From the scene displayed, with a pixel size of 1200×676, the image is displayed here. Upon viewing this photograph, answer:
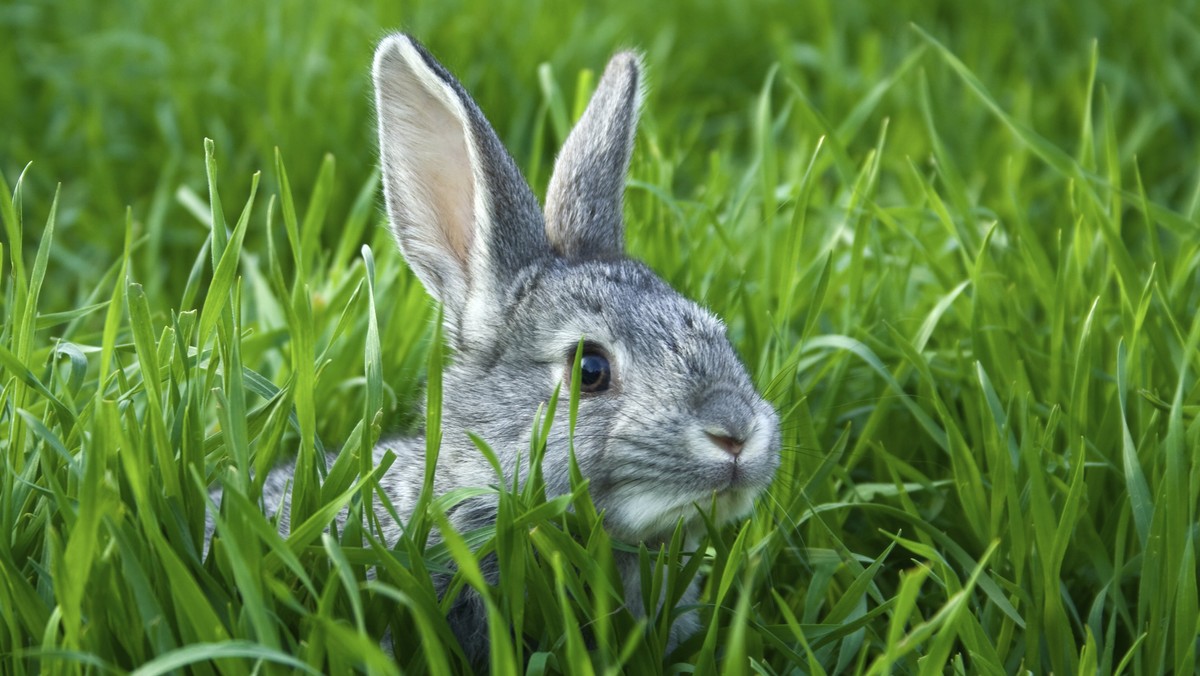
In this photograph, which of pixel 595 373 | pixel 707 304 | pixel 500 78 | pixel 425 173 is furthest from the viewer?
pixel 500 78

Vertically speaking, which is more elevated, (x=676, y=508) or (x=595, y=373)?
(x=595, y=373)

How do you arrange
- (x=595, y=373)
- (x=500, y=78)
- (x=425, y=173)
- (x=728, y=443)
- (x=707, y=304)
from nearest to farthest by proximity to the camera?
(x=728, y=443)
(x=595, y=373)
(x=425, y=173)
(x=707, y=304)
(x=500, y=78)

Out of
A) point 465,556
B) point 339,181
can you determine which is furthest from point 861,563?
point 339,181

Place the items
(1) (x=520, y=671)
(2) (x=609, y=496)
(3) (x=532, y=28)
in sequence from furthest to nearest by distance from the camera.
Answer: (3) (x=532, y=28), (2) (x=609, y=496), (1) (x=520, y=671)

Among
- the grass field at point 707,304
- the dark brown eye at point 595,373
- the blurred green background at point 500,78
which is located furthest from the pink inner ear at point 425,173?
the blurred green background at point 500,78

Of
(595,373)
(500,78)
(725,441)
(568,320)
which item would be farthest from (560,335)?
(500,78)

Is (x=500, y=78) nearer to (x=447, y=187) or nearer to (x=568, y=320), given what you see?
(x=447, y=187)

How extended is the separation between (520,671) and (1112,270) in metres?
2.39

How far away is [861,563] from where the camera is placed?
346 cm

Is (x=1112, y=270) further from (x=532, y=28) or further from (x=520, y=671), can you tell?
(x=532, y=28)

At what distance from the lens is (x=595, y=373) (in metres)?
3.31

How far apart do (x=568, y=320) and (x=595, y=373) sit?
0.17 metres

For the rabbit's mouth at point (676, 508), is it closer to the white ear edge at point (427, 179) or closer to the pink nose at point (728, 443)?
the pink nose at point (728, 443)

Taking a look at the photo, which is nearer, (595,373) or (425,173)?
(595,373)
